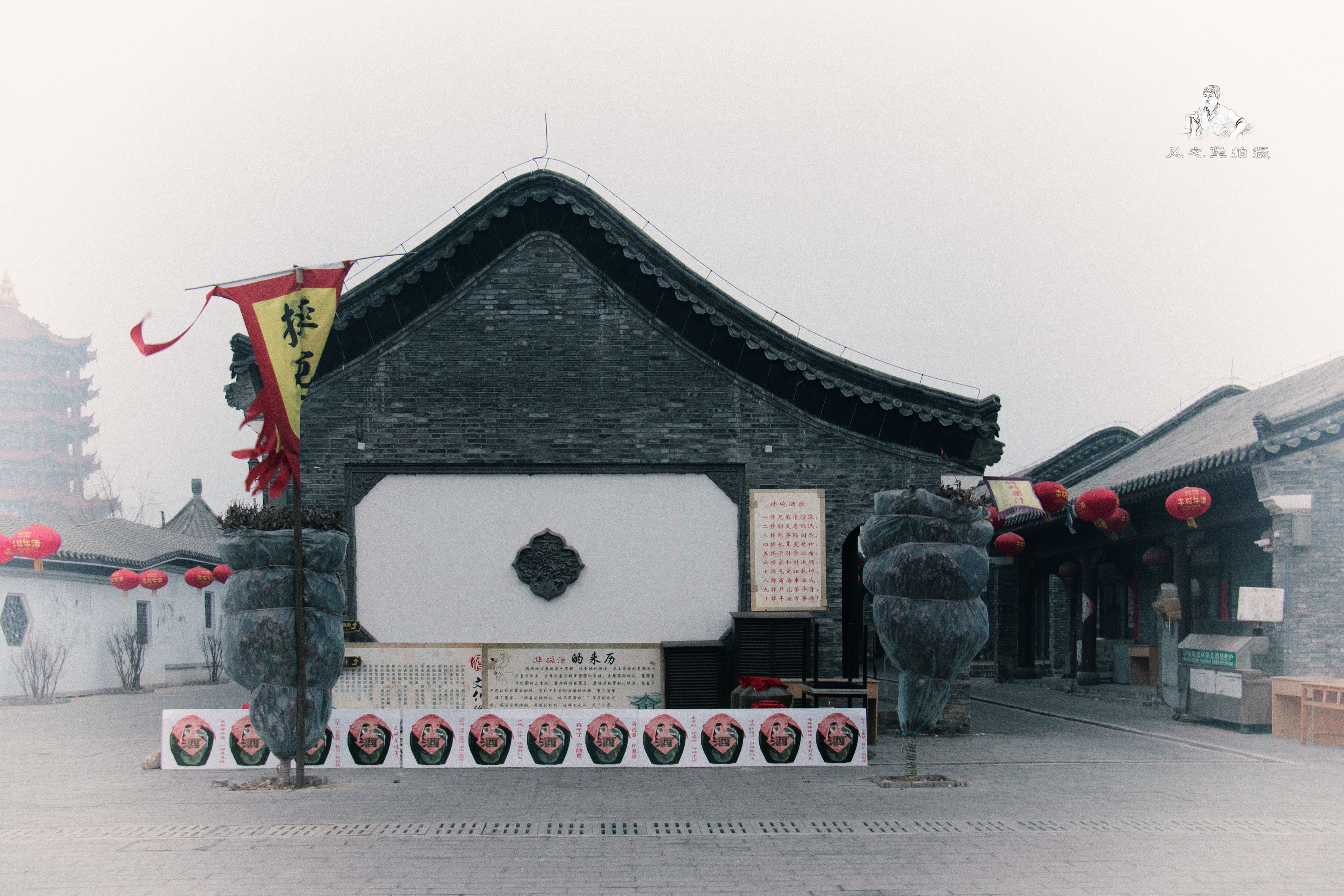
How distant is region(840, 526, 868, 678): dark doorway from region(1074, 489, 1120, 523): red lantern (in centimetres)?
373

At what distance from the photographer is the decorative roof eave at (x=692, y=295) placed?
639 inches

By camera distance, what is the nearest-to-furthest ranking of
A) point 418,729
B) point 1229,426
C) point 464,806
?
point 464,806
point 418,729
point 1229,426

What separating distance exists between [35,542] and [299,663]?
41.7ft

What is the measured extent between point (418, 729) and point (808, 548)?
623cm

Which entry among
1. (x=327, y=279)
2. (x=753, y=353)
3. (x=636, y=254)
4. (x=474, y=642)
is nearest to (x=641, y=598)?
(x=474, y=642)

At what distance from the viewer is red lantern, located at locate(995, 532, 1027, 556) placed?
81.2ft

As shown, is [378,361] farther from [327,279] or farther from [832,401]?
[832,401]

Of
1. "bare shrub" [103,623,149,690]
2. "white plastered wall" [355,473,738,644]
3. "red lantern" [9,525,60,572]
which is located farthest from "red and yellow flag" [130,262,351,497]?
"bare shrub" [103,623,149,690]

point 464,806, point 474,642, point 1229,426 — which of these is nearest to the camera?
point 464,806

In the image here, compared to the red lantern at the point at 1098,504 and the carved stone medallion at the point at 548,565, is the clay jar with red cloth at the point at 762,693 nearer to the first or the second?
the carved stone medallion at the point at 548,565

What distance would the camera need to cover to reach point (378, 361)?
53.1ft

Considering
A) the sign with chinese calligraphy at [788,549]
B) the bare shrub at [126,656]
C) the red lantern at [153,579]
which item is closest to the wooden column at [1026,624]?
the sign with chinese calligraphy at [788,549]

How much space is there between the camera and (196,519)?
162 ft

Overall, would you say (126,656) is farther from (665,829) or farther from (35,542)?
(665,829)
